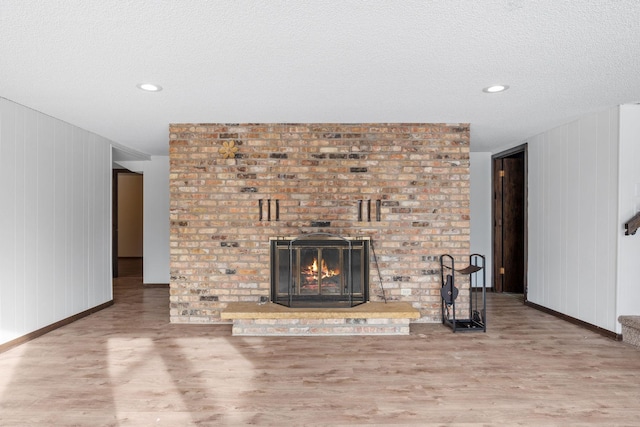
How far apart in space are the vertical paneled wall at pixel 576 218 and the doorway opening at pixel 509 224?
0.84 metres

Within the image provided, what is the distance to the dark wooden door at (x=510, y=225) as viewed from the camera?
589cm

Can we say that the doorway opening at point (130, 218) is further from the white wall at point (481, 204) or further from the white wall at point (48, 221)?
the white wall at point (481, 204)

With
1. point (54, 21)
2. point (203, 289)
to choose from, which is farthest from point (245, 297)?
point (54, 21)

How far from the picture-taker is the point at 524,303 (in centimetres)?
510

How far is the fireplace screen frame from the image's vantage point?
13.1 ft

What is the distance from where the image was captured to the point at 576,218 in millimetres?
4137

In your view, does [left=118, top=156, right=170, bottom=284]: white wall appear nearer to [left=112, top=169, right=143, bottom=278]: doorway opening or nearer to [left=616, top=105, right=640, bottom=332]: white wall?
[left=112, top=169, right=143, bottom=278]: doorway opening

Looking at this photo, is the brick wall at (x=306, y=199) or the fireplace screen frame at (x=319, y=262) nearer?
the fireplace screen frame at (x=319, y=262)

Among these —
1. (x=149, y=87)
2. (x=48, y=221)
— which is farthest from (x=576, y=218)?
(x=48, y=221)

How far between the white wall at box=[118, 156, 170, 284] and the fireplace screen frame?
11.1 feet

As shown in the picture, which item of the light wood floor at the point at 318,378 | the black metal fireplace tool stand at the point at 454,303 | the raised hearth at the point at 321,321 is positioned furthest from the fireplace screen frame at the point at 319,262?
the black metal fireplace tool stand at the point at 454,303

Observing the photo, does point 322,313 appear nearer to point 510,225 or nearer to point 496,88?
point 496,88

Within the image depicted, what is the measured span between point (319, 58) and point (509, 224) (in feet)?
15.3

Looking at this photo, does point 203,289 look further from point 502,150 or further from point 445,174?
point 502,150
